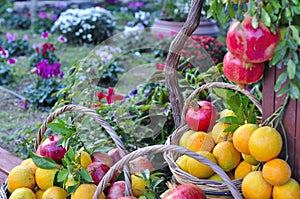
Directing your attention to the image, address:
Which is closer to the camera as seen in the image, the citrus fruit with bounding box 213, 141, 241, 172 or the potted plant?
the citrus fruit with bounding box 213, 141, 241, 172

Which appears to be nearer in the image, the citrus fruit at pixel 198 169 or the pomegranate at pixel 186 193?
the pomegranate at pixel 186 193

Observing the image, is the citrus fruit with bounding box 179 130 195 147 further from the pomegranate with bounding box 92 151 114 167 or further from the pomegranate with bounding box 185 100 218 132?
the pomegranate with bounding box 92 151 114 167

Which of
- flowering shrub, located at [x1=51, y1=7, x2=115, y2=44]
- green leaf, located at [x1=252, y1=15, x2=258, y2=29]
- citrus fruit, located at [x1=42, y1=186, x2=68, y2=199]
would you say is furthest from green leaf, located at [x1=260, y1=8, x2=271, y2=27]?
flowering shrub, located at [x1=51, y1=7, x2=115, y2=44]

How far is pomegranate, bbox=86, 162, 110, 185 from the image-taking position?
1.92m

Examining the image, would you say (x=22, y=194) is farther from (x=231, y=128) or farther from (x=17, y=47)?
(x=17, y=47)

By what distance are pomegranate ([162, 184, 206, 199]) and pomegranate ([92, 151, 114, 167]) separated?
18.2 inches

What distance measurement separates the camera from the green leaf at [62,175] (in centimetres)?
184

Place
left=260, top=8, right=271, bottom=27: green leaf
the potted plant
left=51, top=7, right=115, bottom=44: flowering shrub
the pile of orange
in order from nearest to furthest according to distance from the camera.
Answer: left=260, top=8, right=271, bottom=27: green leaf, the pile of orange, the potted plant, left=51, top=7, right=115, bottom=44: flowering shrub

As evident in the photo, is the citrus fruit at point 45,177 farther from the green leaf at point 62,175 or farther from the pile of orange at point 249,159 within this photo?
the pile of orange at point 249,159

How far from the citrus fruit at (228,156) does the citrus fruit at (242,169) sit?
0.02 metres

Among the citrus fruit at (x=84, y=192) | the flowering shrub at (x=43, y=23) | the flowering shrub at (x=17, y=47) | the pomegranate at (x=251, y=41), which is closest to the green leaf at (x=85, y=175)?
the citrus fruit at (x=84, y=192)

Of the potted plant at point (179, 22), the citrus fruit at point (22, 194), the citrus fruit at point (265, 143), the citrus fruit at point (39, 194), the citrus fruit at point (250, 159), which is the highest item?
the citrus fruit at point (265, 143)

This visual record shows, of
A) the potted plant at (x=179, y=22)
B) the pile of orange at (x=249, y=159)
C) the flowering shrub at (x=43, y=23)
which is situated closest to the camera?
the pile of orange at (x=249, y=159)

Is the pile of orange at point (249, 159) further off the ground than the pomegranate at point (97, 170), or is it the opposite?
the pile of orange at point (249, 159)
